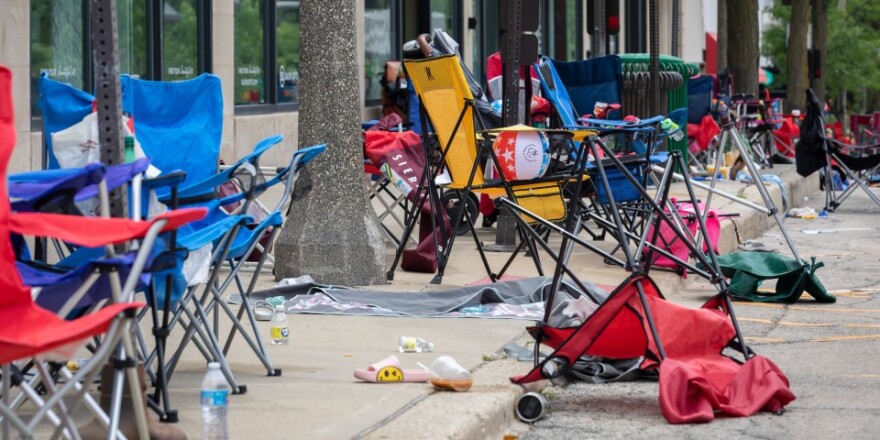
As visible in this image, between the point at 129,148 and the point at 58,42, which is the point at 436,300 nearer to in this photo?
the point at 129,148

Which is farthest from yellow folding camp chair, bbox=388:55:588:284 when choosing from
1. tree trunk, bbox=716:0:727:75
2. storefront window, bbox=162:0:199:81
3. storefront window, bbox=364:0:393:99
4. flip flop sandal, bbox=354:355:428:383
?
tree trunk, bbox=716:0:727:75

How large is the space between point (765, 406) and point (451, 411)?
1329mm

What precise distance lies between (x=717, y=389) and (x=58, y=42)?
781 cm

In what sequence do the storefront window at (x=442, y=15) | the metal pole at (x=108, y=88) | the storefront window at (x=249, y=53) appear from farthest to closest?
the storefront window at (x=442, y=15) → the storefront window at (x=249, y=53) → the metal pole at (x=108, y=88)

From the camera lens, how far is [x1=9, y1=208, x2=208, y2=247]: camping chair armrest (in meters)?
3.88

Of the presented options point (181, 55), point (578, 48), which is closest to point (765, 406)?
point (181, 55)

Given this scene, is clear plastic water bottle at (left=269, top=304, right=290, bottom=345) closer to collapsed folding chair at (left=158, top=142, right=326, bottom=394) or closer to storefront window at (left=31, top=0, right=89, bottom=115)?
collapsed folding chair at (left=158, top=142, right=326, bottom=394)

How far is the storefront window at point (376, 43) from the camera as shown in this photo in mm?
19391

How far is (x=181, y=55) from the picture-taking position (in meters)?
14.7

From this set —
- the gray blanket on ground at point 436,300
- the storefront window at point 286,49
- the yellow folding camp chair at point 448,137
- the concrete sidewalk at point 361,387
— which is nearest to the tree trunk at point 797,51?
the storefront window at point 286,49

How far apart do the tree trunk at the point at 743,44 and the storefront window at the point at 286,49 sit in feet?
33.5

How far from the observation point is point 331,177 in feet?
27.8

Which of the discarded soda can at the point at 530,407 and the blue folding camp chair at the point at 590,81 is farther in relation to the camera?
the blue folding camp chair at the point at 590,81

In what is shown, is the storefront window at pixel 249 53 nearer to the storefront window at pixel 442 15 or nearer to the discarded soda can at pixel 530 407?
the storefront window at pixel 442 15
